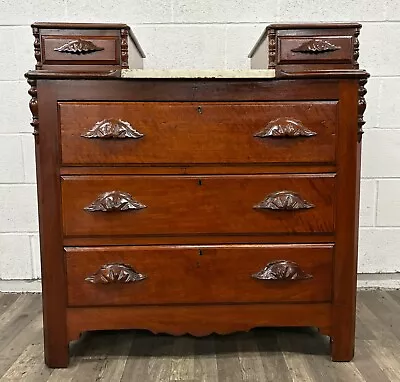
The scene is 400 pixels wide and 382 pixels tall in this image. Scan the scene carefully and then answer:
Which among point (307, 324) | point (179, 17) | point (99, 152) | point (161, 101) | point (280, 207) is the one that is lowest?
point (307, 324)

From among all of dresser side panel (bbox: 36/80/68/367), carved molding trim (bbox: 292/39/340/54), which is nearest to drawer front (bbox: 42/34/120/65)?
dresser side panel (bbox: 36/80/68/367)

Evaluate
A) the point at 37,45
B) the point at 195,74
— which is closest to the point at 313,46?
the point at 195,74

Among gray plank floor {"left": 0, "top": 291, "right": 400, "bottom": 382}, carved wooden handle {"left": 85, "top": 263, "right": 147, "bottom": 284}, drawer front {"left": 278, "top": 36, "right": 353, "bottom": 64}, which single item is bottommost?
gray plank floor {"left": 0, "top": 291, "right": 400, "bottom": 382}

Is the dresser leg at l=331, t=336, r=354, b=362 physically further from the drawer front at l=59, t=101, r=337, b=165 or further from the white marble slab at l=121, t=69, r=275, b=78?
the white marble slab at l=121, t=69, r=275, b=78

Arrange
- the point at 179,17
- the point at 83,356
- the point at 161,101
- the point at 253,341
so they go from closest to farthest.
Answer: the point at 161,101 < the point at 83,356 < the point at 253,341 < the point at 179,17

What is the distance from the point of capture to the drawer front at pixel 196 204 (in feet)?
4.76

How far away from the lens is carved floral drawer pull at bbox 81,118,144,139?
4.64 ft

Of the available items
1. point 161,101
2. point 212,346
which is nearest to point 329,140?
point 161,101

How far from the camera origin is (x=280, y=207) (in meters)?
1.46

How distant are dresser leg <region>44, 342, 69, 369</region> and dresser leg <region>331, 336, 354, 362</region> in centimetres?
85

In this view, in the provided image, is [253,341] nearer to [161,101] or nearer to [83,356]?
[83,356]

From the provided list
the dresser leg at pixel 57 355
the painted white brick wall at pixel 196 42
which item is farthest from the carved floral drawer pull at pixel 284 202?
the painted white brick wall at pixel 196 42

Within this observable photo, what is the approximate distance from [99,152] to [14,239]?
3.36 ft

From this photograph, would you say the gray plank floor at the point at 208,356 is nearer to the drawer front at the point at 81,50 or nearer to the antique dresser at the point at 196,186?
the antique dresser at the point at 196,186
